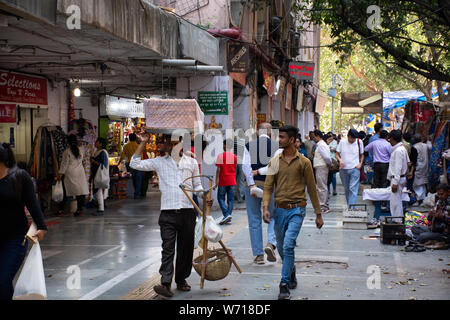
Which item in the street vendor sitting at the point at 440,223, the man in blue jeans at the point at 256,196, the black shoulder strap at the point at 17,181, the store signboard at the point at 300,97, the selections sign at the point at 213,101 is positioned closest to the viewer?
the black shoulder strap at the point at 17,181

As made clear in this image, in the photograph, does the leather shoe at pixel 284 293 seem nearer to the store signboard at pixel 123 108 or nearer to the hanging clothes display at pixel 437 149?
the hanging clothes display at pixel 437 149

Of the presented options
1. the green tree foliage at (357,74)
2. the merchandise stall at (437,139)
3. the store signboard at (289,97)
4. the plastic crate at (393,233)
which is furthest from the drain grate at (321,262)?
the green tree foliage at (357,74)

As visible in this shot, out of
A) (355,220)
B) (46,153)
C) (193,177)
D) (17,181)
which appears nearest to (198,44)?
(46,153)

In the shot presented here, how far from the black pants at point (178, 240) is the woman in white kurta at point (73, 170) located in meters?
6.78

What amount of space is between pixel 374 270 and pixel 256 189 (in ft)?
6.31

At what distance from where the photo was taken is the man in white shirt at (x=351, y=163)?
511 inches

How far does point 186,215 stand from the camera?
666 cm

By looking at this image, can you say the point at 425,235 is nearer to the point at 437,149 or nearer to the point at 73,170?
Result: the point at 437,149

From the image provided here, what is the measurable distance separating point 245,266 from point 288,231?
1771 mm

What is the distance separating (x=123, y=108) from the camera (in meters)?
20.5

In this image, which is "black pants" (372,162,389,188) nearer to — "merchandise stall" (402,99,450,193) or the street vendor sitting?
"merchandise stall" (402,99,450,193)

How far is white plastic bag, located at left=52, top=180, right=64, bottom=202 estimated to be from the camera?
12.5m
